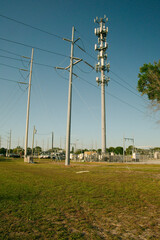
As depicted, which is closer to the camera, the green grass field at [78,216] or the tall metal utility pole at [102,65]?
the green grass field at [78,216]

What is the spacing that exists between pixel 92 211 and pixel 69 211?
540 mm

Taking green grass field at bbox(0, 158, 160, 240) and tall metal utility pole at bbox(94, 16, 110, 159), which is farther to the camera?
tall metal utility pole at bbox(94, 16, 110, 159)

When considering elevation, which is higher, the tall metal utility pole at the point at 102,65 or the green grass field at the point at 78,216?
the tall metal utility pole at the point at 102,65

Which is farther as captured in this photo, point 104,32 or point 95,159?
point 104,32

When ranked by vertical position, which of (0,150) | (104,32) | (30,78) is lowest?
(0,150)

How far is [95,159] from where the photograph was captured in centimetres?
3759

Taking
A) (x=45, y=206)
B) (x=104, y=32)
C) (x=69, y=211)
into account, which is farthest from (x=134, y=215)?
(x=104, y=32)

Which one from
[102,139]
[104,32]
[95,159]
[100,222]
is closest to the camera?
[100,222]

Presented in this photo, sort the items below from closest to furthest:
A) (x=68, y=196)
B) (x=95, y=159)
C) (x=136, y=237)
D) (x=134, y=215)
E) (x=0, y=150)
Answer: (x=136, y=237) → (x=134, y=215) → (x=68, y=196) → (x=95, y=159) → (x=0, y=150)

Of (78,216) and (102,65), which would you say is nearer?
(78,216)

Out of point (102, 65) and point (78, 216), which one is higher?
point (102, 65)

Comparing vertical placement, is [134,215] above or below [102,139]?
below

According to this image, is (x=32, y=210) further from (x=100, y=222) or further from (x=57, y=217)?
(x=100, y=222)

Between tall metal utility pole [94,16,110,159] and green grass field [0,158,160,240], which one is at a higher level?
tall metal utility pole [94,16,110,159]
